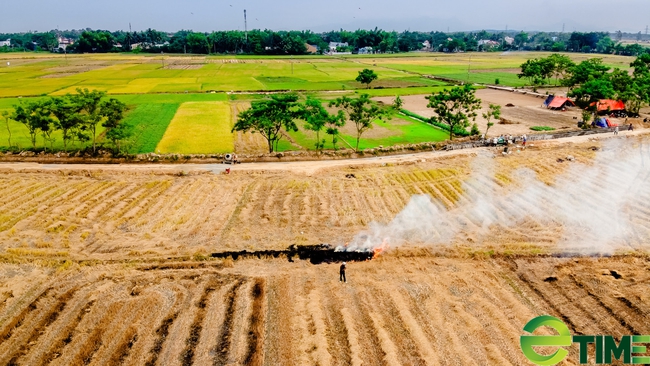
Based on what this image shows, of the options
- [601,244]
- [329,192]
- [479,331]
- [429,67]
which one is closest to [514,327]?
[479,331]

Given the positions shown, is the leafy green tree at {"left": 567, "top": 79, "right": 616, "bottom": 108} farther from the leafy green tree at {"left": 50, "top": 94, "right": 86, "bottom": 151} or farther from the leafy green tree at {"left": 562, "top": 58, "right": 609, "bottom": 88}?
the leafy green tree at {"left": 50, "top": 94, "right": 86, "bottom": 151}

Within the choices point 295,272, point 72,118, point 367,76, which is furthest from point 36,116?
point 367,76

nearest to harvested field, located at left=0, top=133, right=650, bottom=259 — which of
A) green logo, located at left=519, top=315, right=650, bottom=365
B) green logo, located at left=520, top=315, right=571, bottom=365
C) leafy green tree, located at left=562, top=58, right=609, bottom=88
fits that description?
green logo, located at left=520, top=315, right=571, bottom=365

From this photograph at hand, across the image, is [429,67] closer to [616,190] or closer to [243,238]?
→ [616,190]

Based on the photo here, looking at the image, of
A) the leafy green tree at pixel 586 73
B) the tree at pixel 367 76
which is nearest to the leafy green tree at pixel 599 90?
the leafy green tree at pixel 586 73

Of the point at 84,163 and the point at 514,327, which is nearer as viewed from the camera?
the point at 514,327

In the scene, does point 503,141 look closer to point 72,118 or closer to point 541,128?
point 541,128

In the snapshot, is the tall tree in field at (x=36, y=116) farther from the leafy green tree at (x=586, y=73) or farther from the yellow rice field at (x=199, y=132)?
the leafy green tree at (x=586, y=73)

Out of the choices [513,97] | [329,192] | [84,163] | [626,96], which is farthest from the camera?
[513,97]
